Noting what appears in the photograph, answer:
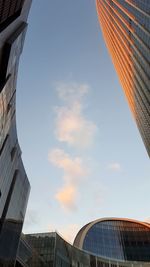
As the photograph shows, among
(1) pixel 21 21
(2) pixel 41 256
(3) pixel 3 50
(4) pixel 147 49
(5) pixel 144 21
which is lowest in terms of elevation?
(2) pixel 41 256

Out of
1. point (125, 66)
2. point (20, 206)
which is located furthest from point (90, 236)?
point (125, 66)

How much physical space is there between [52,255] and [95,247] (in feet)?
156

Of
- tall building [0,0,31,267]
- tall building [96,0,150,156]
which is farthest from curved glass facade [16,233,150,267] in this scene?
tall building [96,0,150,156]

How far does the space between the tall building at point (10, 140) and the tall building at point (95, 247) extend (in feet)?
22.1

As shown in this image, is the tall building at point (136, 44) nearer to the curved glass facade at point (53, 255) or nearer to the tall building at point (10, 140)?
the tall building at point (10, 140)

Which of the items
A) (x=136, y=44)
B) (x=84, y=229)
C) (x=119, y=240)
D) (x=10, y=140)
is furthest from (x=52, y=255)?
(x=136, y=44)

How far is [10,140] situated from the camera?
75.2 m

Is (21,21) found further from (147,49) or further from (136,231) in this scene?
(136,231)

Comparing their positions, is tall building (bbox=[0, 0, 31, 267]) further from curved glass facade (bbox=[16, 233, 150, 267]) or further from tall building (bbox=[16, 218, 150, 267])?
tall building (bbox=[16, 218, 150, 267])

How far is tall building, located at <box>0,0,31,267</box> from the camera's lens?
4478 cm

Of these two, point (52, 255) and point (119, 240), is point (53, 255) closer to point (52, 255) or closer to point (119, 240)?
point (52, 255)

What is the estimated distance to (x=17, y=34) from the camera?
47594mm

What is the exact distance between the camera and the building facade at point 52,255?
242 ft

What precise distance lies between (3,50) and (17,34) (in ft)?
17.5
